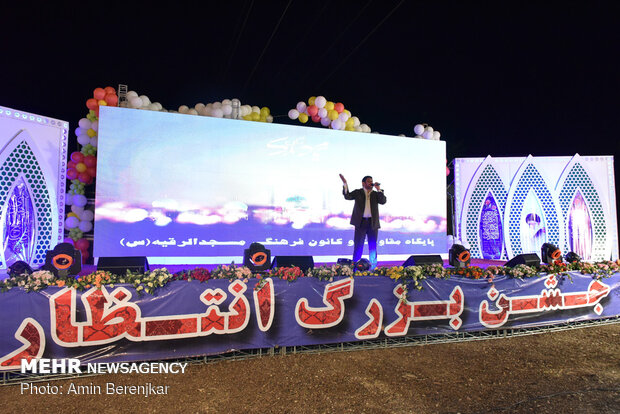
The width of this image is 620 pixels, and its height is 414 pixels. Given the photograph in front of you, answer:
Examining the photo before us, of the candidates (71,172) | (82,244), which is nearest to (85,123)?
(71,172)

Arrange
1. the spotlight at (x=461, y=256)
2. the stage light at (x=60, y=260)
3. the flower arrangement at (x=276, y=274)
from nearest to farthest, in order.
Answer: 1. the flower arrangement at (x=276, y=274)
2. the stage light at (x=60, y=260)
3. the spotlight at (x=461, y=256)

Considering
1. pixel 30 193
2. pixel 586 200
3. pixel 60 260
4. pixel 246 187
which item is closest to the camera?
pixel 60 260

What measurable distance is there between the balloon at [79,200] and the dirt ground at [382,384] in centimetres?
598

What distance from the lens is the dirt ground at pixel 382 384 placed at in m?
2.72

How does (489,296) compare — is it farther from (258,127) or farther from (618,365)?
(258,127)

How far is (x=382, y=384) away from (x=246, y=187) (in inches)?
251

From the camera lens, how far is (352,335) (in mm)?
3945

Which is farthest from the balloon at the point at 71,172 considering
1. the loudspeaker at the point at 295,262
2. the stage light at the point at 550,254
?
the stage light at the point at 550,254

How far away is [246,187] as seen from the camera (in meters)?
8.80

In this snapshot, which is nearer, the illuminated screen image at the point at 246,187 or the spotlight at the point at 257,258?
the spotlight at the point at 257,258

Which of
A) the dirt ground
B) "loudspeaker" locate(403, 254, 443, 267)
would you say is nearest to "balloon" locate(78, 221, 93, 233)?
the dirt ground

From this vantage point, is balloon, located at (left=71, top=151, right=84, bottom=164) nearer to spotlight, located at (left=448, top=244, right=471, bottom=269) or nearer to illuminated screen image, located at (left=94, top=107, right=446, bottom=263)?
illuminated screen image, located at (left=94, top=107, right=446, bottom=263)

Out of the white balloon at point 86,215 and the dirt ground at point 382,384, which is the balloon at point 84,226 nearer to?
the white balloon at point 86,215

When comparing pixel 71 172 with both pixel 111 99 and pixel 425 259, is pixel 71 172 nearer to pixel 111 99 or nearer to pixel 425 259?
pixel 111 99
